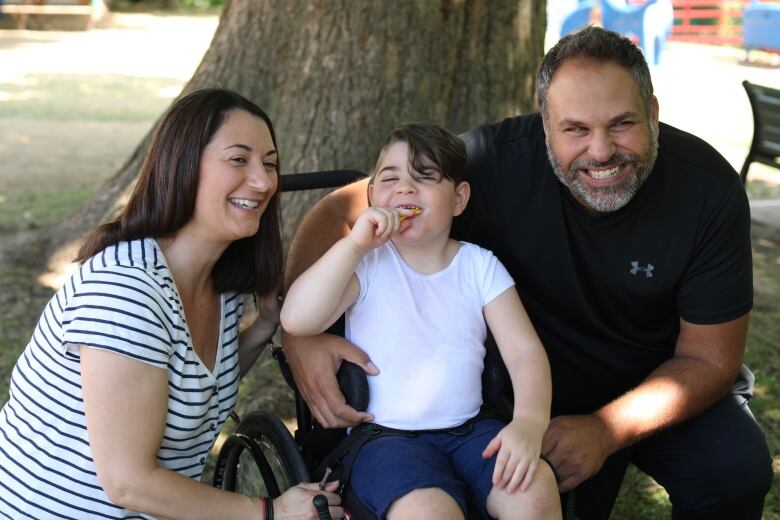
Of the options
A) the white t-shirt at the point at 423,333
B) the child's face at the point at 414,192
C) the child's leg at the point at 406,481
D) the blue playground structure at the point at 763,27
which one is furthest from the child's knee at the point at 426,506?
the blue playground structure at the point at 763,27

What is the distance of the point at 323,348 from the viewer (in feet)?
7.73

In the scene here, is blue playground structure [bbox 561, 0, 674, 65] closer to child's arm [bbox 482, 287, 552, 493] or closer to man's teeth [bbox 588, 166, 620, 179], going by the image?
man's teeth [bbox 588, 166, 620, 179]

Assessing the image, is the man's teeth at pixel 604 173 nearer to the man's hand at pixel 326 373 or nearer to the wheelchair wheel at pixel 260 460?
the man's hand at pixel 326 373

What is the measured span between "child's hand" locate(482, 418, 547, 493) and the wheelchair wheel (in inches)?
16.7

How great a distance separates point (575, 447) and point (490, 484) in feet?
1.02

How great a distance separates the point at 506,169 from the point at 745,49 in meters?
20.5

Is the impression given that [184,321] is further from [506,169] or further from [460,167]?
[506,169]

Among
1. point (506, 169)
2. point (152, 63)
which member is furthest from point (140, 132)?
point (506, 169)

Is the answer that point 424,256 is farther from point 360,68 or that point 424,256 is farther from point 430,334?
point 360,68

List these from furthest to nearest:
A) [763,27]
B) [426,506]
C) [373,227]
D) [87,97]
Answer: [763,27] → [87,97] → [373,227] → [426,506]

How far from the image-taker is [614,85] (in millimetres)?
2533

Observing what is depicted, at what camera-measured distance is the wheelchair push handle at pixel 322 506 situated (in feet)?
6.62

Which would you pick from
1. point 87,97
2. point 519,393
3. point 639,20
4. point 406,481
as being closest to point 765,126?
point 519,393

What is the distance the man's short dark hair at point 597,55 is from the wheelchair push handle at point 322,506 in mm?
1207
